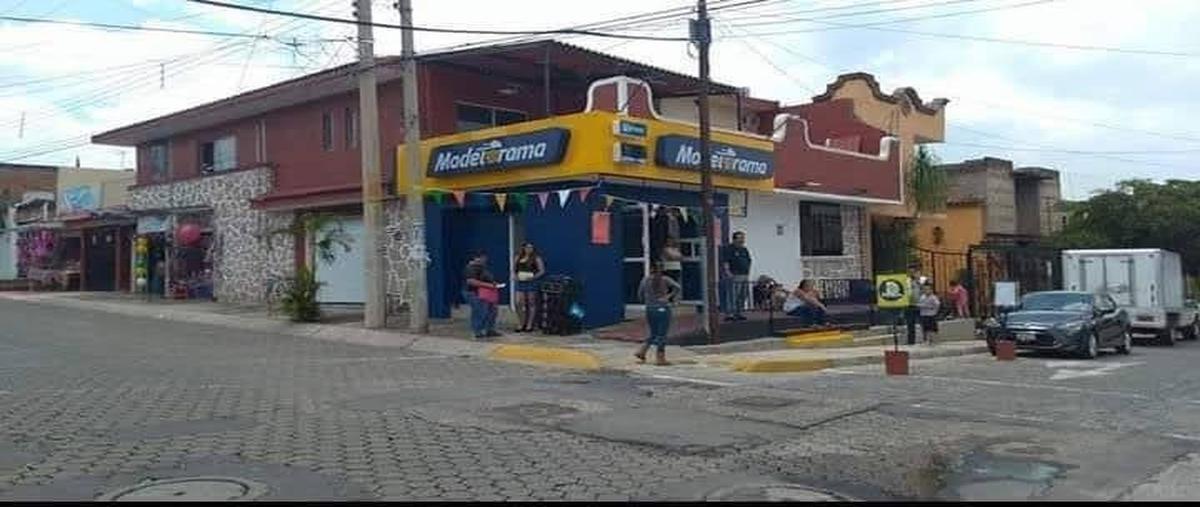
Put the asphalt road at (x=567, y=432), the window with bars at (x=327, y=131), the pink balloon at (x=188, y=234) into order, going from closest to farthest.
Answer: the asphalt road at (x=567, y=432) → the window with bars at (x=327, y=131) → the pink balloon at (x=188, y=234)

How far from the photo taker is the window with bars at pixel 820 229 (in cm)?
2716

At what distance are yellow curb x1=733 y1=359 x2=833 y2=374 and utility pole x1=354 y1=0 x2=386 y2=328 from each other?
7.87 m

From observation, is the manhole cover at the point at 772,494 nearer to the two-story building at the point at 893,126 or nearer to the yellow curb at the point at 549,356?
the yellow curb at the point at 549,356

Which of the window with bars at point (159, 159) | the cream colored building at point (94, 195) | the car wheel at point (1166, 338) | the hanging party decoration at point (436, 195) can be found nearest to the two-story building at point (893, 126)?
the car wheel at point (1166, 338)

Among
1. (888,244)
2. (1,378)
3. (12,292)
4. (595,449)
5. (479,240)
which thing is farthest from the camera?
(12,292)

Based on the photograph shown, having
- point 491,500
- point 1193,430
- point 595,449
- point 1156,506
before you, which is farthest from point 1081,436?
point 491,500

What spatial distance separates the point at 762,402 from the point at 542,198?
29.9 feet

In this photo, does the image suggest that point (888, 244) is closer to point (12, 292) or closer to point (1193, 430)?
point (1193, 430)

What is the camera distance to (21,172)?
54.8 meters

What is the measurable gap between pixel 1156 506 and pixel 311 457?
6.09 meters

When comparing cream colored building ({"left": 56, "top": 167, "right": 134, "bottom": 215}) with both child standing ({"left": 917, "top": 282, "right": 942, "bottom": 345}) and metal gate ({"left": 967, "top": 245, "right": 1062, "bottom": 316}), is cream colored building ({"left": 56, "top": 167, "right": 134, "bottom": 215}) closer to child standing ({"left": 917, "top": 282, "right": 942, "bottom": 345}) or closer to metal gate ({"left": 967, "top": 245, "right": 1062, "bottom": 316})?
child standing ({"left": 917, "top": 282, "right": 942, "bottom": 345})

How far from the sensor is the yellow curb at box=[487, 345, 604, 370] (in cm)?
1634

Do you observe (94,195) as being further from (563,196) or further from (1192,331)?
(1192,331)

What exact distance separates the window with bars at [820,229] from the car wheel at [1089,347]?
7555mm
